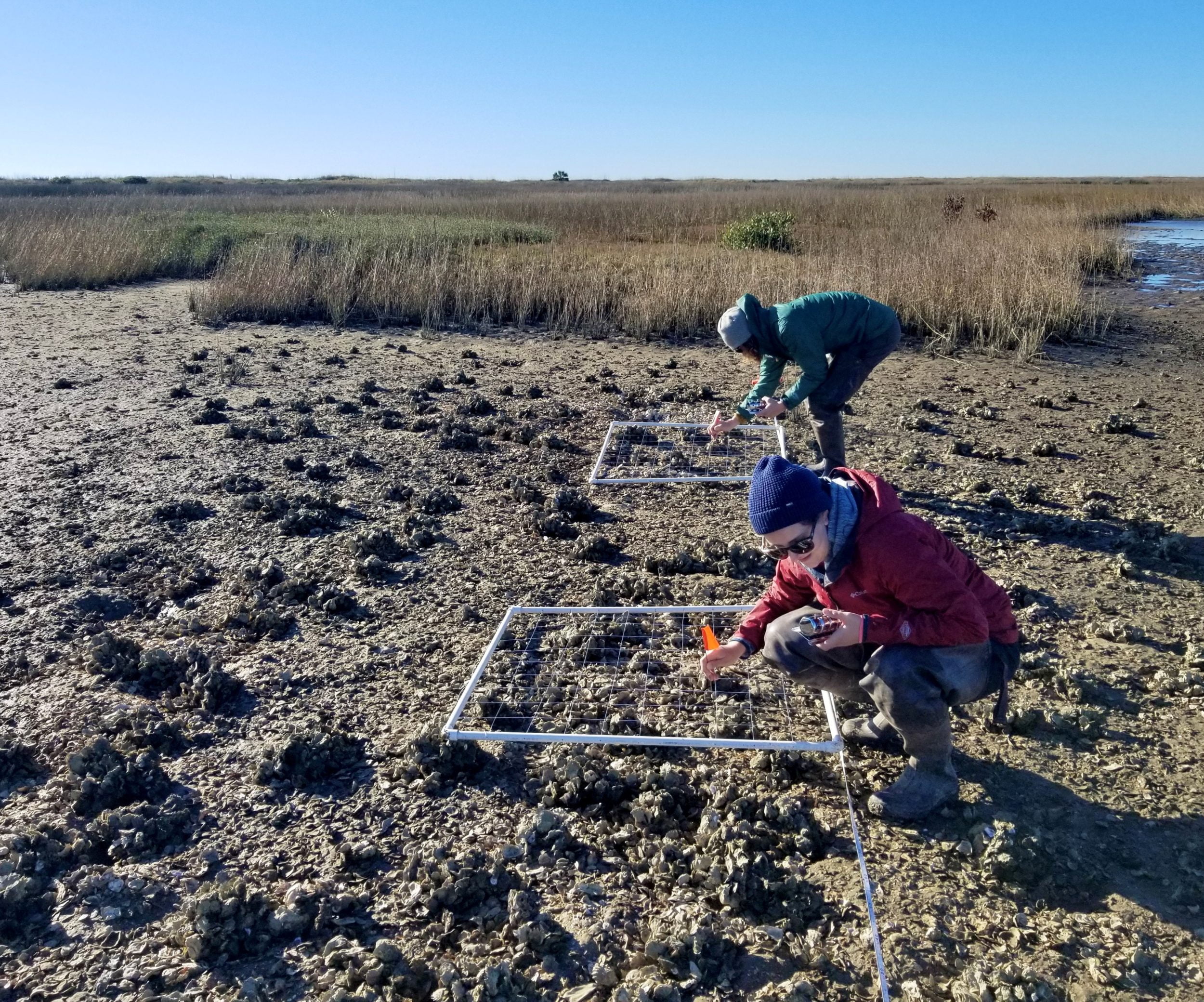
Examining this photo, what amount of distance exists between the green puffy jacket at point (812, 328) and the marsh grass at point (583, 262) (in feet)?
19.4

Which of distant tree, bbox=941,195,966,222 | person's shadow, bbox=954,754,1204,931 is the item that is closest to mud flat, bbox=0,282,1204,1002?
person's shadow, bbox=954,754,1204,931

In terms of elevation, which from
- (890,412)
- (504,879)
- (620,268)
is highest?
(620,268)

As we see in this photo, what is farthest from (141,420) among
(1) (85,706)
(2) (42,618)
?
(1) (85,706)

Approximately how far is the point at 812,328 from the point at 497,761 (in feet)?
10.2

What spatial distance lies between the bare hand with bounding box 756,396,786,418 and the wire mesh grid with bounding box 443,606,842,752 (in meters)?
1.26

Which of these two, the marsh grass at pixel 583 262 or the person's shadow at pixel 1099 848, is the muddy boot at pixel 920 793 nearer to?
the person's shadow at pixel 1099 848

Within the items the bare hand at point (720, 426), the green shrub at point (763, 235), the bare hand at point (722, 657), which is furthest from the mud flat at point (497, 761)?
the green shrub at point (763, 235)

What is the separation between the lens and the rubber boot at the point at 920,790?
3121 millimetres

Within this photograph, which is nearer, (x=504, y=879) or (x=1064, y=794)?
(x=504, y=879)

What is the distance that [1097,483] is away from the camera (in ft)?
21.1

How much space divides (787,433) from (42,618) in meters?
5.81

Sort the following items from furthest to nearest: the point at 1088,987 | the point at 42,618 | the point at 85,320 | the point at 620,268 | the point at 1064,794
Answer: the point at 620,268
the point at 85,320
the point at 42,618
the point at 1064,794
the point at 1088,987

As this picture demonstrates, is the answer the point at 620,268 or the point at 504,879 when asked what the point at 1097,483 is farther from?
the point at 620,268

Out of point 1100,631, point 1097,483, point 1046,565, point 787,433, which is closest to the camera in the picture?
point 1100,631
